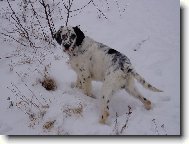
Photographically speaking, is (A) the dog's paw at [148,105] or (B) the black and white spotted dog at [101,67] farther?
(A) the dog's paw at [148,105]

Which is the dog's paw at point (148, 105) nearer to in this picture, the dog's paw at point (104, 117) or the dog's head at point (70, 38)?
the dog's paw at point (104, 117)

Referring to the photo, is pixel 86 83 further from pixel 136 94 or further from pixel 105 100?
pixel 136 94

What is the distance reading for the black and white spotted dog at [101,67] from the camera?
511 centimetres

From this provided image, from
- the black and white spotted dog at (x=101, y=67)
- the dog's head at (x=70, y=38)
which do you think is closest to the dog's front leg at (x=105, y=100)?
the black and white spotted dog at (x=101, y=67)

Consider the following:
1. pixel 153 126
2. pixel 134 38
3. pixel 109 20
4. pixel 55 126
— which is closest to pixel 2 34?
pixel 109 20

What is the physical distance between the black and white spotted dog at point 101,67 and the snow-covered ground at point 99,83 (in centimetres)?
23

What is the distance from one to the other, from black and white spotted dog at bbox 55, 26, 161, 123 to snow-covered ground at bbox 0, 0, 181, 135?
0.23 m

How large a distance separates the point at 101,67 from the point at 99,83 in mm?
798

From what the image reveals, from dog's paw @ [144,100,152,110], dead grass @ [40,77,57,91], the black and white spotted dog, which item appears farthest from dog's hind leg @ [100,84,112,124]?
dead grass @ [40,77,57,91]

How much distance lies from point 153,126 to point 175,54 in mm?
1961

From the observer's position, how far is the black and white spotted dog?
5.11 metres

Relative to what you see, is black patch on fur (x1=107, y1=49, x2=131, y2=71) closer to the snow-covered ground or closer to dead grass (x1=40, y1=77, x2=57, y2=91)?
the snow-covered ground

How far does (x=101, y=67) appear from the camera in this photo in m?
5.49

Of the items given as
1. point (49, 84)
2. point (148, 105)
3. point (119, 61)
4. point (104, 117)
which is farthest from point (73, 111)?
point (148, 105)
